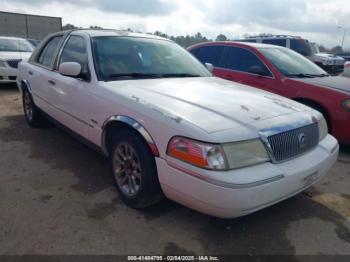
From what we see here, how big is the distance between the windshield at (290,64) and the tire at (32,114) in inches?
160

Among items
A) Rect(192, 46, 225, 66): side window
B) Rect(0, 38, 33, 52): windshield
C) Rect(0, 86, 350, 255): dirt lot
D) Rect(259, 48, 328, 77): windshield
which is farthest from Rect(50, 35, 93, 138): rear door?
Rect(0, 38, 33, 52): windshield

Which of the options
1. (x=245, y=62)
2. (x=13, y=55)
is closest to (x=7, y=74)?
(x=13, y=55)

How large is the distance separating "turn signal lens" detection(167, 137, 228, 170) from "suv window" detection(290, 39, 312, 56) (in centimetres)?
1206

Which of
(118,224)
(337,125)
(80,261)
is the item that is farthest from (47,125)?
(337,125)

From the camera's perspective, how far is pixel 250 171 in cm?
252

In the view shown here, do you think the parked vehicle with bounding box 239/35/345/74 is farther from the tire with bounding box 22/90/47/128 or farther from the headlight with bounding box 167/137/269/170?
the headlight with bounding box 167/137/269/170

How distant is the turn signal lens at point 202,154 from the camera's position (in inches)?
97.3

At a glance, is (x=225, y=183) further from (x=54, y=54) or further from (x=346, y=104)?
(x=54, y=54)

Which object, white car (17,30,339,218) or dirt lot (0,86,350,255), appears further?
dirt lot (0,86,350,255)

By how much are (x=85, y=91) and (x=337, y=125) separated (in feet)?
11.9

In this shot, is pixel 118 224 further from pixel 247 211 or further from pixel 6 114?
pixel 6 114

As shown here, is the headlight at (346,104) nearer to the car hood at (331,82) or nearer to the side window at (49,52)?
the car hood at (331,82)

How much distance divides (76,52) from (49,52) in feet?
3.93

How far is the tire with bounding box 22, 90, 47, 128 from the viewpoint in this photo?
222 inches
